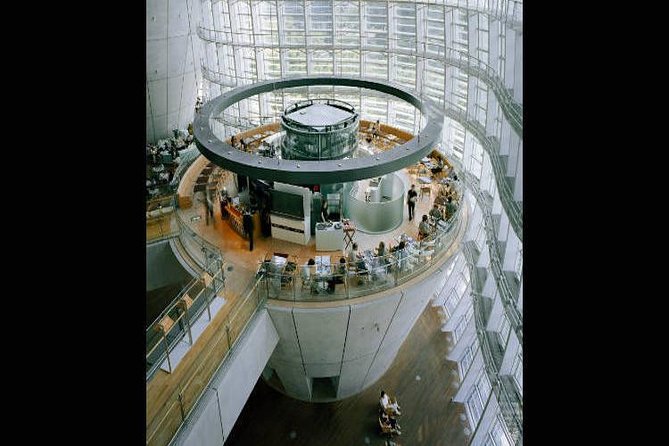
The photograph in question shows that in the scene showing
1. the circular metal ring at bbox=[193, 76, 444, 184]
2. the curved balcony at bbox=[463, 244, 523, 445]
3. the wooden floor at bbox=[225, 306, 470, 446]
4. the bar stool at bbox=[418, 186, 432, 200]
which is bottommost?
the wooden floor at bbox=[225, 306, 470, 446]

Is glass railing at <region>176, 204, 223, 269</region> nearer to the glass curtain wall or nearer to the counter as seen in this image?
the counter

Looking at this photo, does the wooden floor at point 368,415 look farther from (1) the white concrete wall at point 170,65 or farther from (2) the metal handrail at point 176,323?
(1) the white concrete wall at point 170,65

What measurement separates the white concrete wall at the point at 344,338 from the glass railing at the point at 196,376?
95cm

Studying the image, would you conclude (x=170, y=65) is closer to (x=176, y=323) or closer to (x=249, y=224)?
(x=249, y=224)

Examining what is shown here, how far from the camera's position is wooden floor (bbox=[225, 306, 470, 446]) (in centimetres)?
1562

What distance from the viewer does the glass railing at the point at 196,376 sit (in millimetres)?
9125

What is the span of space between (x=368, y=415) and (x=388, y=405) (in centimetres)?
77

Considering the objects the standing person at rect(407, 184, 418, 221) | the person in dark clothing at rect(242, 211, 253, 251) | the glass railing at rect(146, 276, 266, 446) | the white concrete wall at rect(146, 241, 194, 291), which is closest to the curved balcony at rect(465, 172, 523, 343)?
the standing person at rect(407, 184, 418, 221)

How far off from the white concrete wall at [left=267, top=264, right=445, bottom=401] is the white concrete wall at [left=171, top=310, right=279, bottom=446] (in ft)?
2.17

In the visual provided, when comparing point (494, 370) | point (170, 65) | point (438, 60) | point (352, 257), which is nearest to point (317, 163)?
point (352, 257)

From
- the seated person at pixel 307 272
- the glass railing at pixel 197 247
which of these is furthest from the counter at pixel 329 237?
the glass railing at pixel 197 247

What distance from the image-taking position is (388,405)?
16297mm
